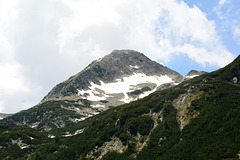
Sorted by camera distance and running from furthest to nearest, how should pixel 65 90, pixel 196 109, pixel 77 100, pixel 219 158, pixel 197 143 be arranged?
pixel 65 90 → pixel 77 100 → pixel 196 109 → pixel 197 143 → pixel 219 158

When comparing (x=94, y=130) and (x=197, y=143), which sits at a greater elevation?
(x=94, y=130)

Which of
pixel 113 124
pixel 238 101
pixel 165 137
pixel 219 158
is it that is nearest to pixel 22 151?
pixel 113 124

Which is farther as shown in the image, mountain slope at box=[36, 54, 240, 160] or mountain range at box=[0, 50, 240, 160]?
mountain range at box=[0, 50, 240, 160]

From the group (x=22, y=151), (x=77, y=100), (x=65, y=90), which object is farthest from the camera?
(x=65, y=90)

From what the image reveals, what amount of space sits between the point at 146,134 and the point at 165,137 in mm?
7118

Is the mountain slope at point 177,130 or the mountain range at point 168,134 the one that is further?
the mountain range at point 168,134

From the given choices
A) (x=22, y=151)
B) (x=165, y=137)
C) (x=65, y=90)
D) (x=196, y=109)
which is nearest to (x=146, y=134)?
(x=165, y=137)

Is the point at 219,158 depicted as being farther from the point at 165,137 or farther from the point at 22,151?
the point at 22,151

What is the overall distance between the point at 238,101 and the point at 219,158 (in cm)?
1948

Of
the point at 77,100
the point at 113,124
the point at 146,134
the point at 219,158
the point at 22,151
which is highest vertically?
the point at 77,100

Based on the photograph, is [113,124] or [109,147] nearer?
[109,147]

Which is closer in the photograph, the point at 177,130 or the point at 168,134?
the point at 168,134

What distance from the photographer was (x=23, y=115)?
147250 millimetres

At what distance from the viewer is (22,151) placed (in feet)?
236
